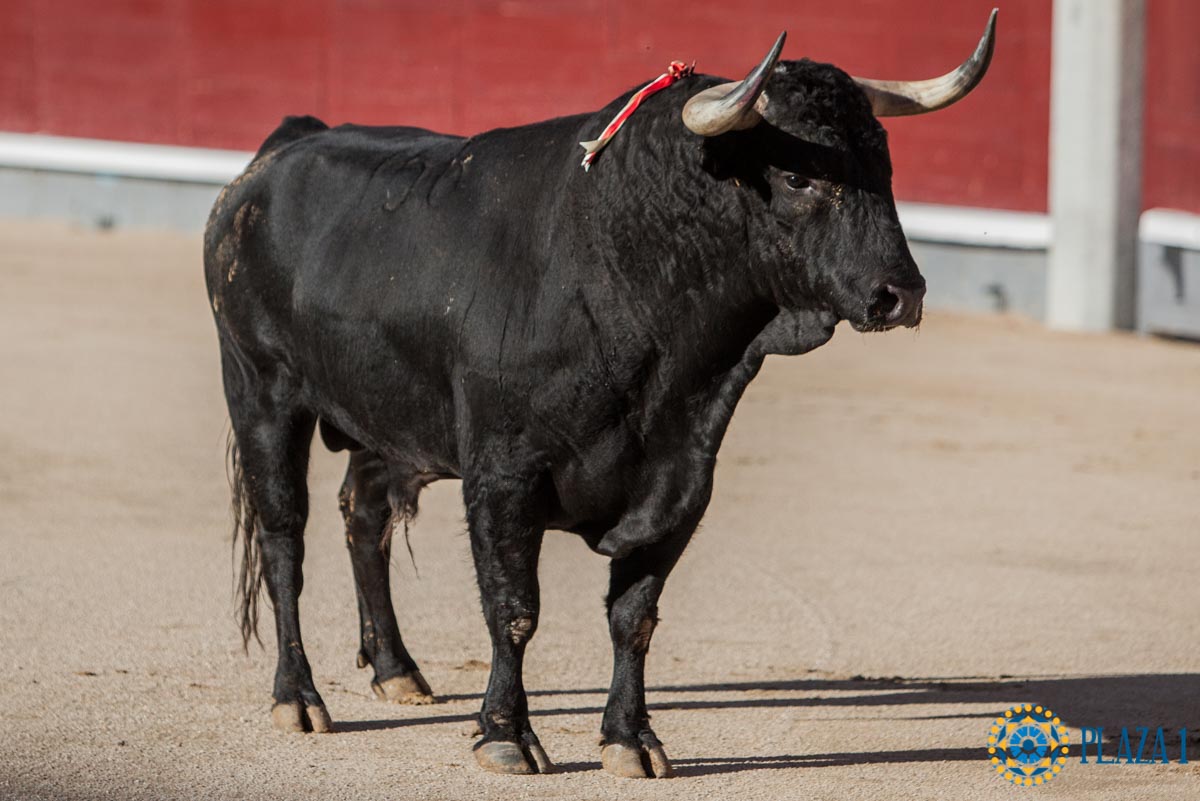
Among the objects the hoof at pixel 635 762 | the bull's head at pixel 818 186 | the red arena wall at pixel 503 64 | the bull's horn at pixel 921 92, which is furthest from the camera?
the red arena wall at pixel 503 64

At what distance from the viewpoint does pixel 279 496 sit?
438 centimetres

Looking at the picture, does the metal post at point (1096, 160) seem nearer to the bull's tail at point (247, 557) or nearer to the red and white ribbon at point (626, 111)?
the bull's tail at point (247, 557)

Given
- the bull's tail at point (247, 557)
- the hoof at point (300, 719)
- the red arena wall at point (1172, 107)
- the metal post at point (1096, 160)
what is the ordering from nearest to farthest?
1. the hoof at point (300, 719)
2. the bull's tail at point (247, 557)
3. the red arena wall at point (1172, 107)
4. the metal post at point (1096, 160)

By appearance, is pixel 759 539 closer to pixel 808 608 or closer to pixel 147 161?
pixel 808 608

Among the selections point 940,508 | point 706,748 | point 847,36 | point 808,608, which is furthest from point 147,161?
point 706,748

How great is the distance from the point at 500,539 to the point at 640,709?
18.7 inches

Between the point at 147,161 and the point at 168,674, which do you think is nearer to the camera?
the point at 168,674

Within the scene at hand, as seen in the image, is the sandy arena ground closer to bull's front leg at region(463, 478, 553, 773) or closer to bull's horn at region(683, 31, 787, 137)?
bull's front leg at region(463, 478, 553, 773)

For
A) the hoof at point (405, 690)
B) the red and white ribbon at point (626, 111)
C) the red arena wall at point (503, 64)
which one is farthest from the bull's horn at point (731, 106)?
the red arena wall at point (503, 64)

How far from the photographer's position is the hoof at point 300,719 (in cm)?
418

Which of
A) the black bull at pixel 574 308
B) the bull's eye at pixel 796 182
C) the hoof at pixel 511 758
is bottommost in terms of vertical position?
the hoof at pixel 511 758

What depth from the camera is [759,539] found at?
20.0 feet

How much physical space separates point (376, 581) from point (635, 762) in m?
0.89

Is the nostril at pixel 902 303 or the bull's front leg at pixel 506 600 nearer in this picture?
the nostril at pixel 902 303
